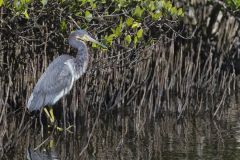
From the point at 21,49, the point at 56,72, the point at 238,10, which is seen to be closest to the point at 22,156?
the point at 56,72

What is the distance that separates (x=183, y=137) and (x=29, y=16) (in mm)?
2099

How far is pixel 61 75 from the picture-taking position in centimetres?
832

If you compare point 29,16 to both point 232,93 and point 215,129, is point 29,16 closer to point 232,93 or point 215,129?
point 215,129

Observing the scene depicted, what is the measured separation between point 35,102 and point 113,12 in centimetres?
133

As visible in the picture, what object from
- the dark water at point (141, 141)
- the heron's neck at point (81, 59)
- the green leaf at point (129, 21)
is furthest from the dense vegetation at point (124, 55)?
the heron's neck at point (81, 59)

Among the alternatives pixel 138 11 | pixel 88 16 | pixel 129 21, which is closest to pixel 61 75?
pixel 88 16

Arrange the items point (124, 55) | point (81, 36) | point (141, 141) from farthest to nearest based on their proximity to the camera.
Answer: point (124, 55), point (81, 36), point (141, 141)

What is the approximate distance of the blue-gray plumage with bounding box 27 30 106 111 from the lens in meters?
8.09

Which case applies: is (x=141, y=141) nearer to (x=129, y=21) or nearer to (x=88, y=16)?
(x=129, y=21)

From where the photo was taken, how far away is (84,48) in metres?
8.48

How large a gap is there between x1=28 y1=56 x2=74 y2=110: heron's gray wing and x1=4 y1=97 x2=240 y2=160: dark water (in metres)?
0.34

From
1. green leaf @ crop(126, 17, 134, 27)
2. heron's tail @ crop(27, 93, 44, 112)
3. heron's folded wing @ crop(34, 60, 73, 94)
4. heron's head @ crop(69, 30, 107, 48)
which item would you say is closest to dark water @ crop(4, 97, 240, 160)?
heron's tail @ crop(27, 93, 44, 112)

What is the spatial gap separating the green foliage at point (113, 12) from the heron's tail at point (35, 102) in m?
0.79

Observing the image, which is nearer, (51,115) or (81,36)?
(81,36)
